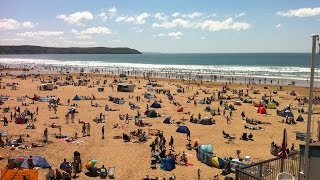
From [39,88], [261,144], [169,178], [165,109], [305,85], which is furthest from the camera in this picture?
[305,85]

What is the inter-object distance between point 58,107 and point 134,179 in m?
23.0

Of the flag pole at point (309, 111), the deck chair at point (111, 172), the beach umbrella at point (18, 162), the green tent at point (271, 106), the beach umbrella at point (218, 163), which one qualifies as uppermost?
the flag pole at point (309, 111)

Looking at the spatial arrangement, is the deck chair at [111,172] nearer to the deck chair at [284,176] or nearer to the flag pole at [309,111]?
the flag pole at [309,111]

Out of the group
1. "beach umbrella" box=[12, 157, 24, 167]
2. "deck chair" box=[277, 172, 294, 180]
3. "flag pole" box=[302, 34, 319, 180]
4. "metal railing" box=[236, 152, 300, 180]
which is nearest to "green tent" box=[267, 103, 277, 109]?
"beach umbrella" box=[12, 157, 24, 167]

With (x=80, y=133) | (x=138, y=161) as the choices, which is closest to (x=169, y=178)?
(x=138, y=161)

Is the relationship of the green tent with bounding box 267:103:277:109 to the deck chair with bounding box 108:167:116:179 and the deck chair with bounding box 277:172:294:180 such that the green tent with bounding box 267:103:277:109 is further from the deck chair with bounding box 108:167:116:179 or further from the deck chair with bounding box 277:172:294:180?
the deck chair with bounding box 277:172:294:180

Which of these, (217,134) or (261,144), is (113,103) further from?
(261,144)

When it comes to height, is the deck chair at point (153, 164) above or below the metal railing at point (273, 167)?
below

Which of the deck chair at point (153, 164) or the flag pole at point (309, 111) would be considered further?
the deck chair at point (153, 164)

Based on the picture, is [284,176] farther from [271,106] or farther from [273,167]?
[271,106]

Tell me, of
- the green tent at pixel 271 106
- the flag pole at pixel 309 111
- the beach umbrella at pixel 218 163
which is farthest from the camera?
the green tent at pixel 271 106

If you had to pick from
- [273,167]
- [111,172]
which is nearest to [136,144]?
[111,172]

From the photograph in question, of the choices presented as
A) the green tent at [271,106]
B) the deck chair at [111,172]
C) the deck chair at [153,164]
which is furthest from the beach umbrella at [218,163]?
the green tent at [271,106]

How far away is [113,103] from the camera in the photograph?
44.0 metres
